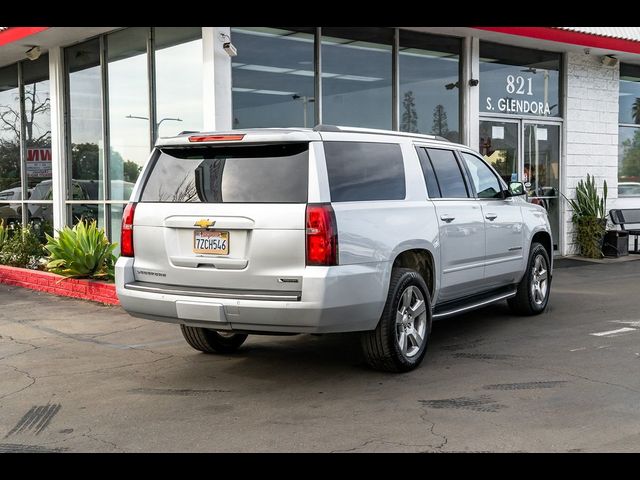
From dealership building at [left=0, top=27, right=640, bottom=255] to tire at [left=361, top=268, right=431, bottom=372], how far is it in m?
4.70

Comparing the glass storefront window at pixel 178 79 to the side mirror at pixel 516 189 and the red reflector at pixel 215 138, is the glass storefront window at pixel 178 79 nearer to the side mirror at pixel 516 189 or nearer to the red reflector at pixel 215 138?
the side mirror at pixel 516 189

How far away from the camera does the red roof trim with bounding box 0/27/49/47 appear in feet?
39.1

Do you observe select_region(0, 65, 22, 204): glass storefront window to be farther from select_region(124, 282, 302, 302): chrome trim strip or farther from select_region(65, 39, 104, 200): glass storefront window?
select_region(124, 282, 302, 302): chrome trim strip

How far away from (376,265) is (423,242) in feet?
2.61

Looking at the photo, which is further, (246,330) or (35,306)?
(35,306)

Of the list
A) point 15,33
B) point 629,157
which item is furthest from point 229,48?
point 629,157

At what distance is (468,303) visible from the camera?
746cm

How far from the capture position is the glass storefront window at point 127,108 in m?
11.7

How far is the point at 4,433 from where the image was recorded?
4.99m

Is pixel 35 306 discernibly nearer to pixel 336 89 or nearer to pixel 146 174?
pixel 146 174

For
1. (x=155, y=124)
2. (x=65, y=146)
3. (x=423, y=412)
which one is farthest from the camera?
(x=65, y=146)
